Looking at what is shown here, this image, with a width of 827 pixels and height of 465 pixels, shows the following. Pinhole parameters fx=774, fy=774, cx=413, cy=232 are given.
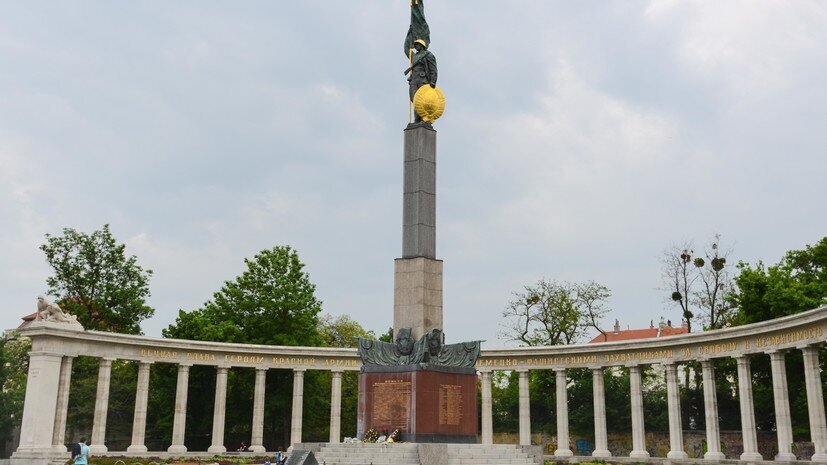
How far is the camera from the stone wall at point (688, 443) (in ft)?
167

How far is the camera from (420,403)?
28.4 m

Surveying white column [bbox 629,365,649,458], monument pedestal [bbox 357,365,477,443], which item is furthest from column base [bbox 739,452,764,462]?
monument pedestal [bbox 357,365,477,443]

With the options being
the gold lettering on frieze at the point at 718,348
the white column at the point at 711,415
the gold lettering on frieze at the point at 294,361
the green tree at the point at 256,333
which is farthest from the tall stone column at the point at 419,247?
the green tree at the point at 256,333

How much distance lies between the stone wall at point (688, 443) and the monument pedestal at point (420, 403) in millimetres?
24883

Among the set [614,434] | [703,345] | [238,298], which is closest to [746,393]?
[703,345]

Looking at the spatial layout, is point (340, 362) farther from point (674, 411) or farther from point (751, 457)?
point (751, 457)

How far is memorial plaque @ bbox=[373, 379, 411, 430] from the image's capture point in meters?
28.5

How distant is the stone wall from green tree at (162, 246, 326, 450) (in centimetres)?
1862

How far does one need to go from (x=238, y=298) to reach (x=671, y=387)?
33387mm

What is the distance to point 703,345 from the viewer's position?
149 feet

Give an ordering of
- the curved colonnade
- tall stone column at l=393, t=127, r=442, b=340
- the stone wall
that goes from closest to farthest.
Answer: tall stone column at l=393, t=127, r=442, b=340
the curved colonnade
the stone wall

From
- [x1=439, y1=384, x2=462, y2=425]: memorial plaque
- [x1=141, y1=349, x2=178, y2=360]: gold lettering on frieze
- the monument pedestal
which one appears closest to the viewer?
the monument pedestal

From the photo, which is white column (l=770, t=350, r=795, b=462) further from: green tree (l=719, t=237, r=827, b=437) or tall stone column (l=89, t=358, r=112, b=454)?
tall stone column (l=89, t=358, r=112, b=454)

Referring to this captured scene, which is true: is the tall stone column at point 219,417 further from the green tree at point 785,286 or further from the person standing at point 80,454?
the green tree at point 785,286
